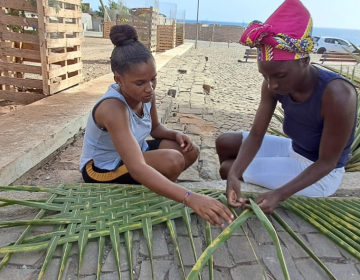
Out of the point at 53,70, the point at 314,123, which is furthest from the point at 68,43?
the point at 314,123

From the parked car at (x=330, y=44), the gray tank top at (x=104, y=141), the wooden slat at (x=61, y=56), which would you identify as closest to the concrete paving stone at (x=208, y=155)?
the gray tank top at (x=104, y=141)

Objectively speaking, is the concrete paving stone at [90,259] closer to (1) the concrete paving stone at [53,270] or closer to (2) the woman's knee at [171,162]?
(1) the concrete paving stone at [53,270]

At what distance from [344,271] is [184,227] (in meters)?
0.72

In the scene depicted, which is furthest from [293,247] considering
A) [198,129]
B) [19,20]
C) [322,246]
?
[19,20]

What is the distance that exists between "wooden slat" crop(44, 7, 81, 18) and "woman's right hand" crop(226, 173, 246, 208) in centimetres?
368

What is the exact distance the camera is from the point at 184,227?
5.18 feet

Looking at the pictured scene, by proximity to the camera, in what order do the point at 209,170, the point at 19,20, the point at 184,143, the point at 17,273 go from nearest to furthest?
the point at 17,273 < the point at 184,143 < the point at 209,170 < the point at 19,20

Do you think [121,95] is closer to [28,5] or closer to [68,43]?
[28,5]

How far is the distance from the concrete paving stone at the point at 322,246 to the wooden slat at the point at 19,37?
13.8 feet

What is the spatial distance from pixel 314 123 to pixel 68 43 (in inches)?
167

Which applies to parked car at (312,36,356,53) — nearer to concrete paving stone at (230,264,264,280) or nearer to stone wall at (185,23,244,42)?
stone wall at (185,23,244,42)

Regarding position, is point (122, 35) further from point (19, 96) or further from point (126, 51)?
point (19, 96)

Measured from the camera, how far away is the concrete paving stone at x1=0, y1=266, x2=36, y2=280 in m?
1.29

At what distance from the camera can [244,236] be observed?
62.1 inches
